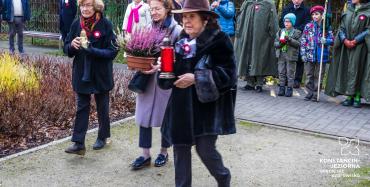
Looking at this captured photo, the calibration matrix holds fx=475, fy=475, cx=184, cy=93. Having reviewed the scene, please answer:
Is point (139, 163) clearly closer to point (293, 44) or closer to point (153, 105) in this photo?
point (153, 105)

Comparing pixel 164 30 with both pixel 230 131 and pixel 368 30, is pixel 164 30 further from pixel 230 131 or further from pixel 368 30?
pixel 368 30

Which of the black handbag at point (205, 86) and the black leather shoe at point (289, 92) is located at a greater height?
the black handbag at point (205, 86)

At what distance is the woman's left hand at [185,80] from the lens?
3652 mm

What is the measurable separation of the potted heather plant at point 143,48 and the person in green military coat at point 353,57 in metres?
4.72

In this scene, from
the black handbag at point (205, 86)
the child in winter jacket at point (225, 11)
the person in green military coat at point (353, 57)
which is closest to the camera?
the black handbag at point (205, 86)

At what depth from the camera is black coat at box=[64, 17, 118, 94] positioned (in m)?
5.16

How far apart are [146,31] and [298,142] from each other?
2704mm

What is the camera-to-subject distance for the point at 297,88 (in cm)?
1009

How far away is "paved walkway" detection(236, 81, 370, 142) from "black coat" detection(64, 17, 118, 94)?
2818 millimetres

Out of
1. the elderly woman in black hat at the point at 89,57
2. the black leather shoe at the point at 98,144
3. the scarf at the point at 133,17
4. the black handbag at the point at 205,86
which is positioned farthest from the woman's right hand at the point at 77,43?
the scarf at the point at 133,17

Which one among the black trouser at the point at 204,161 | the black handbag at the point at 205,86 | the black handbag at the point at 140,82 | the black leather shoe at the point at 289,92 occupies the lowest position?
the black leather shoe at the point at 289,92

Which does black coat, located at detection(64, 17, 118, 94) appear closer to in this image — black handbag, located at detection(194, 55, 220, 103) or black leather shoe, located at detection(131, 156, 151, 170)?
black leather shoe, located at detection(131, 156, 151, 170)

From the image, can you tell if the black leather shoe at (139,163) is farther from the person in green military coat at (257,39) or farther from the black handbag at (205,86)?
the person in green military coat at (257,39)

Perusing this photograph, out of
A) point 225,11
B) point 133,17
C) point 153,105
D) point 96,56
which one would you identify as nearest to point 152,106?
point 153,105
